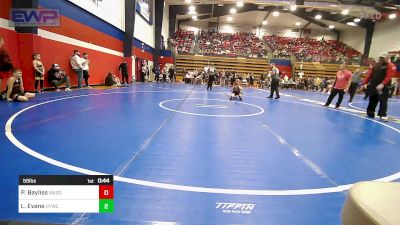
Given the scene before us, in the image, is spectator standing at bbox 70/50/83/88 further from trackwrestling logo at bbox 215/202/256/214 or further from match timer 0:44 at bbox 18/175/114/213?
match timer 0:44 at bbox 18/175/114/213

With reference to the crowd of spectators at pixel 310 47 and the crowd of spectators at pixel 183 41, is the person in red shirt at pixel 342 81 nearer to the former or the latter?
the crowd of spectators at pixel 183 41

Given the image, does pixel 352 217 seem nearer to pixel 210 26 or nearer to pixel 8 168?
pixel 8 168

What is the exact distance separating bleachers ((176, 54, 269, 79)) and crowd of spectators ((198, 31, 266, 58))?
689 mm

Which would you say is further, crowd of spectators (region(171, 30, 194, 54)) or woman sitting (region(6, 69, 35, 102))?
crowd of spectators (region(171, 30, 194, 54))

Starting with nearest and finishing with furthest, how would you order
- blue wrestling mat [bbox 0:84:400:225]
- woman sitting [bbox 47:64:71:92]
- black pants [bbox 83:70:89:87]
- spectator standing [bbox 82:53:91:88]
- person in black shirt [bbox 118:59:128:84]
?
blue wrestling mat [bbox 0:84:400:225], woman sitting [bbox 47:64:71:92], spectator standing [bbox 82:53:91:88], black pants [bbox 83:70:89:87], person in black shirt [bbox 118:59:128:84]

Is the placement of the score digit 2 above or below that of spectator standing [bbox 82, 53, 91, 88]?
below

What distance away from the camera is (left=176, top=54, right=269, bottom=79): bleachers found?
102 ft

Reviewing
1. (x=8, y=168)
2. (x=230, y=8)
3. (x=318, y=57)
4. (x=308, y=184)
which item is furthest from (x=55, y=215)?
(x=318, y=57)

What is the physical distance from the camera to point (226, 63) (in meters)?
31.7

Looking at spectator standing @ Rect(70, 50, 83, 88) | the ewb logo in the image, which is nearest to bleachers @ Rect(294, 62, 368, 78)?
spectator standing @ Rect(70, 50, 83, 88)

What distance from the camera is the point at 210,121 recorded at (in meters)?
6.09

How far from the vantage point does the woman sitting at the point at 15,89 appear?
7445 millimetres

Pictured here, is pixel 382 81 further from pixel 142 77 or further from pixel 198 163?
pixel 142 77

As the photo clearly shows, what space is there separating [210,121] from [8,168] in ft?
12.9
